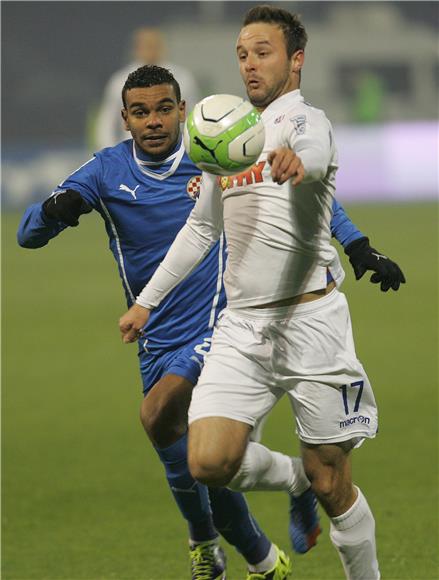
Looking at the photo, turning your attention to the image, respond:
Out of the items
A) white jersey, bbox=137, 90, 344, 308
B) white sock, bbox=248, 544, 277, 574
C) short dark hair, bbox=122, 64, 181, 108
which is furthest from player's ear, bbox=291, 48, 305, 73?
white sock, bbox=248, 544, 277, 574

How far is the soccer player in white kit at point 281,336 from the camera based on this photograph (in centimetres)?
478

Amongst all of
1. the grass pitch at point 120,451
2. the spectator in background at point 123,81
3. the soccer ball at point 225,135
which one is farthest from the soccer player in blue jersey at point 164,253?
the spectator in background at point 123,81

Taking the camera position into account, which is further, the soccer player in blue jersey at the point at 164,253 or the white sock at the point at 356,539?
the soccer player in blue jersey at the point at 164,253

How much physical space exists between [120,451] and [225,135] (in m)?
4.56

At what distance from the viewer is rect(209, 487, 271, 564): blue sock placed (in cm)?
552

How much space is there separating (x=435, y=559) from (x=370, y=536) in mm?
1190

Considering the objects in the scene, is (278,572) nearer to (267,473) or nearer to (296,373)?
(267,473)

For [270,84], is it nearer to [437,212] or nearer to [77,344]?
[77,344]

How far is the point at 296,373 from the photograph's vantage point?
15.9 feet

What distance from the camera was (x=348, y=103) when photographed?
51.2 metres

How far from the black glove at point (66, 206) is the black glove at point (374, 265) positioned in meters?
1.16

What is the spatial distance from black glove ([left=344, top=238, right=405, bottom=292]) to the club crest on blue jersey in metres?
0.79

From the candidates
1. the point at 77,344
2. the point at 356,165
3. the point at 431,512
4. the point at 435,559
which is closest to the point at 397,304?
the point at 77,344

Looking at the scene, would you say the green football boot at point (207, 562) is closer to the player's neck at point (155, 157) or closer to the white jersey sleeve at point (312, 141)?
the player's neck at point (155, 157)
